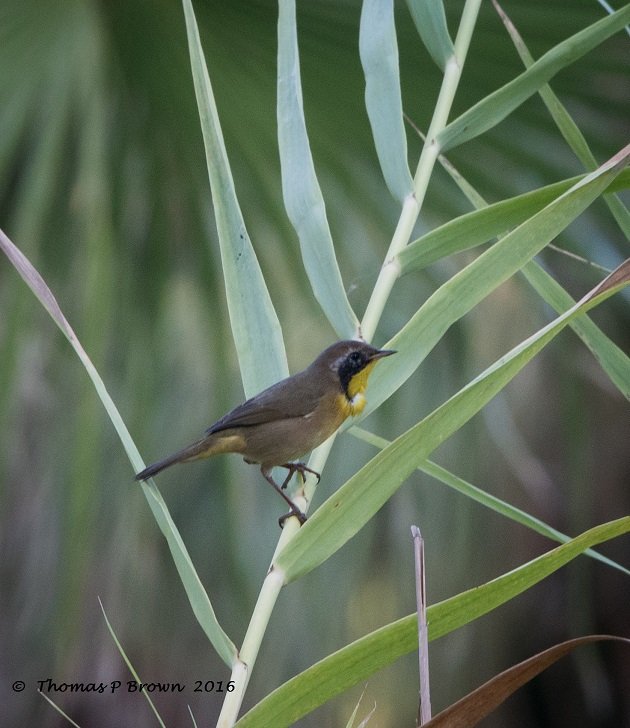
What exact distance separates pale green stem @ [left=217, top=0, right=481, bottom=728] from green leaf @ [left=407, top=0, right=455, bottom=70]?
0.03 meters

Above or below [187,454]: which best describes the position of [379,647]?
below

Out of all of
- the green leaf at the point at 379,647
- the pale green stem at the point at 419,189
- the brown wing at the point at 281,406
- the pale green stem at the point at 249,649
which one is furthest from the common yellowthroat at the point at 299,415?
the green leaf at the point at 379,647

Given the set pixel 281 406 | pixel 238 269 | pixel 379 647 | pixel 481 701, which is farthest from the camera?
pixel 281 406

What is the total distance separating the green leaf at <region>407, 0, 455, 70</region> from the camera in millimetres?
1146

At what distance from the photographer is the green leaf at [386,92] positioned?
3.58ft

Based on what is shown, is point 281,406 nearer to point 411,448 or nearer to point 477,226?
point 477,226

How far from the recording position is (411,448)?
0.77 meters

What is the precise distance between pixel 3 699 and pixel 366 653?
103 centimetres

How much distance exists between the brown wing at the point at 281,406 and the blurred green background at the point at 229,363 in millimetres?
152

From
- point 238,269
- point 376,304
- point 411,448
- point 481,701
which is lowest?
point 481,701

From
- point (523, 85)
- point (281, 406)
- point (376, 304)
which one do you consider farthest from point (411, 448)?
point (281, 406)

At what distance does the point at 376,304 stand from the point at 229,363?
1.77ft

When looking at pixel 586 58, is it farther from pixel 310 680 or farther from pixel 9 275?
pixel 310 680

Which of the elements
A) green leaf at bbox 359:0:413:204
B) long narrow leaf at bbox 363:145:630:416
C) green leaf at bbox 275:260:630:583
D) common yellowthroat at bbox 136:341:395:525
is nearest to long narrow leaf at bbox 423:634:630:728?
green leaf at bbox 275:260:630:583
